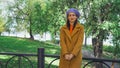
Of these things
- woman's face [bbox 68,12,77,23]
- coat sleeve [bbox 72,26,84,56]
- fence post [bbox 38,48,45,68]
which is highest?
woman's face [bbox 68,12,77,23]

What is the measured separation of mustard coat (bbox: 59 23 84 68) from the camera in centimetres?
487

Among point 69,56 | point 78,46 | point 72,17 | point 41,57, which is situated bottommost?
point 41,57

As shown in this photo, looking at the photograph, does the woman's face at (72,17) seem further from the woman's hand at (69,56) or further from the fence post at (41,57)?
the fence post at (41,57)

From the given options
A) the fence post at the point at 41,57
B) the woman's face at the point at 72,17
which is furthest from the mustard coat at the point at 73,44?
the fence post at the point at 41,57

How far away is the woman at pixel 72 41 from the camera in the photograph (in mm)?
4871

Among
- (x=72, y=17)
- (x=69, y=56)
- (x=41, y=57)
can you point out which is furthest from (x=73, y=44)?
(x=41, y=57)

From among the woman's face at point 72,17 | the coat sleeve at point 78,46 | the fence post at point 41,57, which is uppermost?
the woman's face at point 72,17

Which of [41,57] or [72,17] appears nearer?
[72,17]

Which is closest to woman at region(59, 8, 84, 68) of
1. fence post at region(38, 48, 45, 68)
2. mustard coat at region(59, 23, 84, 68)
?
mustard coat at region(59, 23, 84, 68)

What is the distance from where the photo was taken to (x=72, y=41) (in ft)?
16.1

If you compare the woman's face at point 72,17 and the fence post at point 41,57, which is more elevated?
the woman's face at point 72,17

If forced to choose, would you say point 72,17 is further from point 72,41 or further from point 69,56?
point 69,56

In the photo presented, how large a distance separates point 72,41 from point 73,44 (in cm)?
5

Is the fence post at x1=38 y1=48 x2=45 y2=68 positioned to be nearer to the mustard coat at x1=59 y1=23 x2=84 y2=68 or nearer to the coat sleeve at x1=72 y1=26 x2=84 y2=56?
the mustard coat at x1=59 y1=23 x2=84 y2=68
